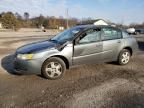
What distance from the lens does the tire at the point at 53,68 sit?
5625mm

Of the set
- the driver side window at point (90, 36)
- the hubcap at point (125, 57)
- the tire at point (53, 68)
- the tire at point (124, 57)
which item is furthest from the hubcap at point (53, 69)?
the hubcap at point (125, 57)

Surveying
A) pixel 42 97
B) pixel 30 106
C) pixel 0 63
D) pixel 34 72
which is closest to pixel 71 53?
pixel 34 72

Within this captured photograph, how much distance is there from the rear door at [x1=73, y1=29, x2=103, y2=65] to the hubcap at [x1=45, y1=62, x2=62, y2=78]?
0.55 metres

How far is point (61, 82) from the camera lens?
5.45 m

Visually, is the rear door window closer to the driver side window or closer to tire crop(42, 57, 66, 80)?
the driver side window

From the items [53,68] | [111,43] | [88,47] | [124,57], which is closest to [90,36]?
[88,47]

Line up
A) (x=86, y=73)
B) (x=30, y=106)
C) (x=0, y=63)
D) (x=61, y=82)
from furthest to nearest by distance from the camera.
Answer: (x=0, y=63) → (x=86, y=73) → (x=61, y=82) → (x=30, y=106)

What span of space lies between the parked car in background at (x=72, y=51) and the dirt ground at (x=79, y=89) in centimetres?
37

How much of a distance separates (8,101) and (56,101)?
1027 millimetres

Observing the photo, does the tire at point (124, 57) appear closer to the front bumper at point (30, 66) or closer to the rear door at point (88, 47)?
the rear door at point (88, 47)

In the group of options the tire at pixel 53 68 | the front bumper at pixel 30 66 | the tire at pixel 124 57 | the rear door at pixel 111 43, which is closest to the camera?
the front bumper at pixel 30 66

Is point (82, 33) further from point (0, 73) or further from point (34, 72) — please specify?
point (0, 73)

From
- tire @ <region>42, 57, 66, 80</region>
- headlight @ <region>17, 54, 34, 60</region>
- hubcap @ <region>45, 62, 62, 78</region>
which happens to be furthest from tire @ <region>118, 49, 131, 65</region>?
headlight @ <region>17, 54, 34, 60</region>

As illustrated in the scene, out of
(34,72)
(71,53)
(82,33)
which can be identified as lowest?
(34,72)
